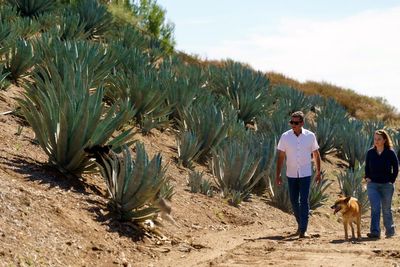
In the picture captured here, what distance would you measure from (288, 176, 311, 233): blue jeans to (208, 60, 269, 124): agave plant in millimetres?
9195

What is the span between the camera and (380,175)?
990 cm

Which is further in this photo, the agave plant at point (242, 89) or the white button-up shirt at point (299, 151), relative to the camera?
the agave plant at point (242, 89)

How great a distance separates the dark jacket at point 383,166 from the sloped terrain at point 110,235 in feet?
2.81

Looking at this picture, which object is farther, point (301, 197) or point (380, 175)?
point (380, 175)

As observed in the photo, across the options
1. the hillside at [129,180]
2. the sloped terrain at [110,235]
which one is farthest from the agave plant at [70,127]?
the sloped terrain at [110,235]

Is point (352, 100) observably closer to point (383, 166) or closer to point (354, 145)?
point (354, 145)

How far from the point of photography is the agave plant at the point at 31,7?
24.4 m

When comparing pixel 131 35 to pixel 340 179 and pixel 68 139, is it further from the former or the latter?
pixel 68 139

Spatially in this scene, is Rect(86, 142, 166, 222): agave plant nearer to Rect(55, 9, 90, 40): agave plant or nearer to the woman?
the woman

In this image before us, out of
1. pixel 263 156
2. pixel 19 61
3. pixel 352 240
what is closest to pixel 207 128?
pixel 263 156

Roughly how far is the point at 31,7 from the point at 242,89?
876cm

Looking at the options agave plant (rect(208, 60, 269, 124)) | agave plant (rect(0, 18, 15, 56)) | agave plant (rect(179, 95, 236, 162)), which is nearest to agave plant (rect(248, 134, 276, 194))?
agave plant (rect(179, 95, 236, 162))

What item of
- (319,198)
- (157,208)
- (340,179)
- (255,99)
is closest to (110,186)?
(157,208)

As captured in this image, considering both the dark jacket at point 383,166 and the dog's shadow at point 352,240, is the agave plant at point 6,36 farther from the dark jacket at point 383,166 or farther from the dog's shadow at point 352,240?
the dog's shadow at point 352,240
